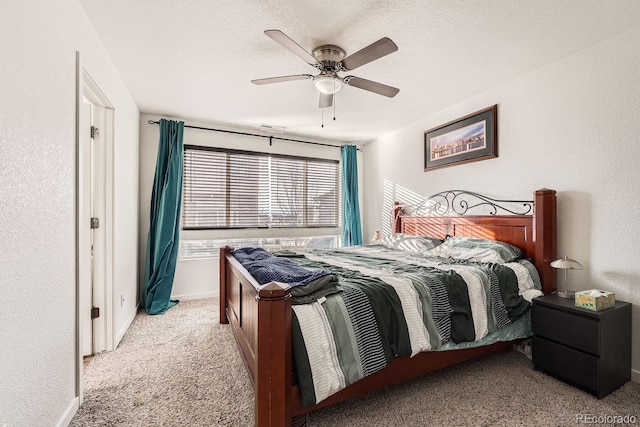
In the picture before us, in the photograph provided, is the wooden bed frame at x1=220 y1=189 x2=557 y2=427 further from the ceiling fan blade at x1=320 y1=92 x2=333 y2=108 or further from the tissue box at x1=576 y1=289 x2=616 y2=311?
the ceiling fan blade at x1=320 y1=92 x2=333 y2=108

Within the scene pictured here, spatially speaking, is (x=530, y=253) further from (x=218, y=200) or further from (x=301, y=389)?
(x=218, y=200)

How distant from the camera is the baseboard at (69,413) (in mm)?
1630

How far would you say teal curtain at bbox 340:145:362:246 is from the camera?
16.7 feet

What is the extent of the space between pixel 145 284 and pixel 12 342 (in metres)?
2.72

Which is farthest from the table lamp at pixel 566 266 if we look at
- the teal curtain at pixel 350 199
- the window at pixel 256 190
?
the window at pixel 256 190

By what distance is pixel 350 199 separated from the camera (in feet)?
16.9

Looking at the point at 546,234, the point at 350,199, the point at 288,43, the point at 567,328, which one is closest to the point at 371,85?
the point at 288,43

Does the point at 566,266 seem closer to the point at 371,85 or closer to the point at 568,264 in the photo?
the point at 568,264

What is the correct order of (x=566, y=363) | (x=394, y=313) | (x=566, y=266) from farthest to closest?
1. (x=566, y=266)
2. (x=566, y=363)
3. (x=394, y=313)

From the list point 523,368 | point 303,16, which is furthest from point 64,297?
point 523,368

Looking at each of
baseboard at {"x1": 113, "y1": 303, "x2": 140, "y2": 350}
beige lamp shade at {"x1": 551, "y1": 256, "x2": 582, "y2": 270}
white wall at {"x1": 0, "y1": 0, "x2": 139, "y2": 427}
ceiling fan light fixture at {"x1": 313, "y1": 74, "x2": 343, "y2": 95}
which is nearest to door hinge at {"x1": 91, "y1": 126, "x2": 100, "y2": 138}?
white wall at {"x1": 0, "y1": 0, "x2": 139, "y2": 427}

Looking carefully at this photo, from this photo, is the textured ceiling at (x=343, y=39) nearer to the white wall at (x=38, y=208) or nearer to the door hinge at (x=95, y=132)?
the white wall at (x=38, y=208)

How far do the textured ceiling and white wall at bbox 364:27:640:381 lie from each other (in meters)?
0.18

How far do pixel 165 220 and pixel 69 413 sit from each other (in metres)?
2.40
